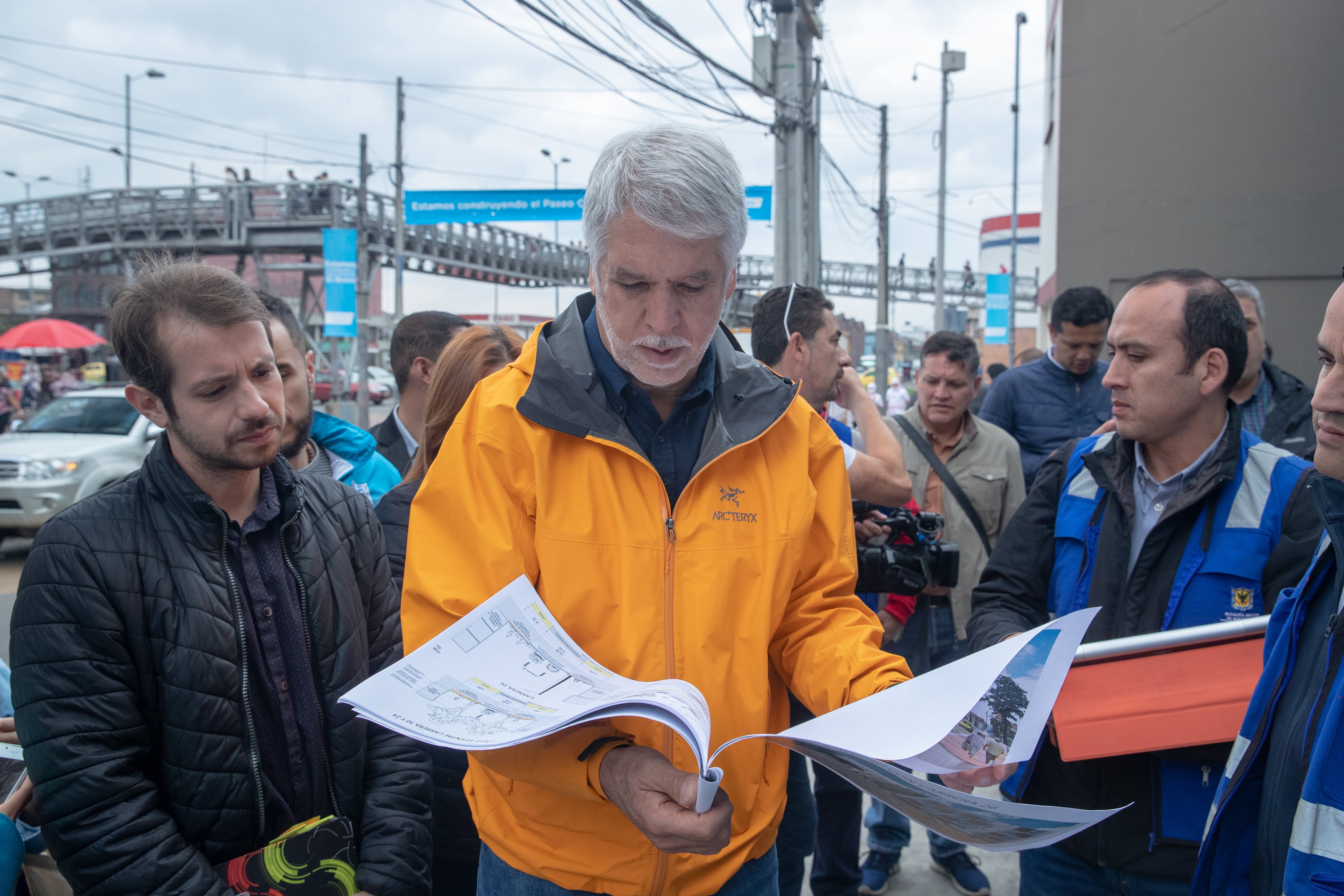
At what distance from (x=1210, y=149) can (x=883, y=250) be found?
11813 mm

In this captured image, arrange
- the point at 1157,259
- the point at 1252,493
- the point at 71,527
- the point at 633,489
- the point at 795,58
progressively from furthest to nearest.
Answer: the point at 1157,259, the point at 795,58, the point at 1252,493, the point at 71,527, the point at 633,489

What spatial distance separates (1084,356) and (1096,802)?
280 centimetres

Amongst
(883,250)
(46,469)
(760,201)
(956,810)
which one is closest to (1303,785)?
(956,810)

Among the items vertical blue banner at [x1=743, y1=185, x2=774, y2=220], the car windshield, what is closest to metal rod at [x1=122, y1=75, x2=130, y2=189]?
the car windshield

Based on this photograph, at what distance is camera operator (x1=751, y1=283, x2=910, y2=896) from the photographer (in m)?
2.98

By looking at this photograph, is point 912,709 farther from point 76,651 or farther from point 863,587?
point 863,587

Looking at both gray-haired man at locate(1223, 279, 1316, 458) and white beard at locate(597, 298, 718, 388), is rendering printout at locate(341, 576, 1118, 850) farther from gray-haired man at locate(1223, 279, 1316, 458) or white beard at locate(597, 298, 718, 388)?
gray-haired man at locate(1223, 279, 1316, 458)

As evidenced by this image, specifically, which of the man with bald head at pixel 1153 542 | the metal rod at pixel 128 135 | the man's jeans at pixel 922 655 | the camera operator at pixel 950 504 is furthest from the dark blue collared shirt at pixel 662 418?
the metal rod at pixel 128 135

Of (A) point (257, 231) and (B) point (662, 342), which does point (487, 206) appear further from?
(B) point (662, 342)

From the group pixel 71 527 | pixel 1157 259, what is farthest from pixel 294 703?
pixel 1157 259

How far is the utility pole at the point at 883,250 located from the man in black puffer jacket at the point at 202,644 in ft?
57.1

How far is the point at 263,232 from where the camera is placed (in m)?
22.6

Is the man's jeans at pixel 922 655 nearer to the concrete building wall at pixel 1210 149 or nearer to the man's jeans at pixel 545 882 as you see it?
the man's jeans at pixel 545 882

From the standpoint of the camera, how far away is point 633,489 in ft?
4.79
